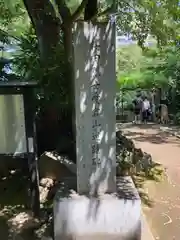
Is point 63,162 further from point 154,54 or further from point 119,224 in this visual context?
point 154,54

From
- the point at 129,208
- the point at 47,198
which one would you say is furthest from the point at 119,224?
the point at 47,198

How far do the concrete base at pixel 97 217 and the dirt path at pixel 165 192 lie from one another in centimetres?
82

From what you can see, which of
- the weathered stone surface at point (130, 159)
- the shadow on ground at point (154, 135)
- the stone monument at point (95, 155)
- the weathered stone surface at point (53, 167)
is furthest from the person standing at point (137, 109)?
the stone monument at point (95, 155)

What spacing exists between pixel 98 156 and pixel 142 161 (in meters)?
3.64

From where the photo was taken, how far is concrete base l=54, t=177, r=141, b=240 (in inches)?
165

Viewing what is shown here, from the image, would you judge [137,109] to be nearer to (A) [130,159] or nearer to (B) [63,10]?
(A) [130,159]

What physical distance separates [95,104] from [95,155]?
0.62 m

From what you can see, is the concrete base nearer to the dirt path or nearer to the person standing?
the dirt path

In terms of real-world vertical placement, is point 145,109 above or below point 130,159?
above

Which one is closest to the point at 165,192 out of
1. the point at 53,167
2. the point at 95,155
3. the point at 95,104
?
the point at 53,167

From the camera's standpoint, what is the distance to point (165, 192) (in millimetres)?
6641

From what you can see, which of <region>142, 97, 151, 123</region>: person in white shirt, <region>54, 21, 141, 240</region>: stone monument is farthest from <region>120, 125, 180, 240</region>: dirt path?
<region>142, 97, 151, 123</region>: person in white shirt

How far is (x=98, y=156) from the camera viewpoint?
13.9 feet

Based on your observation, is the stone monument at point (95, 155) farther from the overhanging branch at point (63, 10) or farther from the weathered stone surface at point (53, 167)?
the overhanging branch at point (63, 10)
